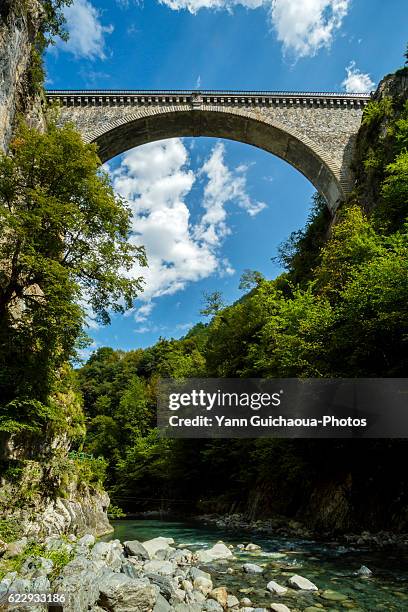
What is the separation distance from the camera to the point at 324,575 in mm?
6703

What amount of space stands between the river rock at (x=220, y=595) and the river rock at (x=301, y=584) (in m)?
1.07

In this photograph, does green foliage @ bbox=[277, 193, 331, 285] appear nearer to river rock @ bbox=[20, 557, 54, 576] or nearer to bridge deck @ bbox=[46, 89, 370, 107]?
bridge deck @ bbox=[46, 89, 370, 107]

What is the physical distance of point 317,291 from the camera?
63.9 ft

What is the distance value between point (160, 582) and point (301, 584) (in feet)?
6.80

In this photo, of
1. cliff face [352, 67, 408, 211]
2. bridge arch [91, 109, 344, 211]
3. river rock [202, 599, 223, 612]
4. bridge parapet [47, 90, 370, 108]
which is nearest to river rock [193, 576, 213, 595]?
river rock [202, 599, 223, 612]

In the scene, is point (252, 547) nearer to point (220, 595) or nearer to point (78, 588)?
point (220, 595)

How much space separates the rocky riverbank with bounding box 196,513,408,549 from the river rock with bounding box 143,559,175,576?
4.41 metres

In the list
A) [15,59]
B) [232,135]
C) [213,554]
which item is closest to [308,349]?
[213,554]

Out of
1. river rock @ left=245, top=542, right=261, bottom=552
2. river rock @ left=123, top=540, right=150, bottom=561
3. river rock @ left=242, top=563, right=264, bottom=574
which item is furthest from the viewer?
A: river rock @ left=245, top=542, right=261, bottom=552

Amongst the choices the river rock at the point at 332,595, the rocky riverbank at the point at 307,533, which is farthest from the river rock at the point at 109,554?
the rocky riverbank at the point at 307,533

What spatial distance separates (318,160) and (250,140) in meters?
4.63

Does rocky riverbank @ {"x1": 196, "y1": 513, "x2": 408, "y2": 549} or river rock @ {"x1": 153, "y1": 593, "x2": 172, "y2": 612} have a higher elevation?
river rock @ {"x1": 153, "y1": 593, "x2": 172, "y2": 612}

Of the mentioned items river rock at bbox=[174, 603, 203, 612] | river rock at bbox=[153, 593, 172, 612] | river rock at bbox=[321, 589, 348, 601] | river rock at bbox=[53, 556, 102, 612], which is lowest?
river rock at bbox=[321, 589, 348, 601]

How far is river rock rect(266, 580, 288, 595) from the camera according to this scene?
588 centimetres
